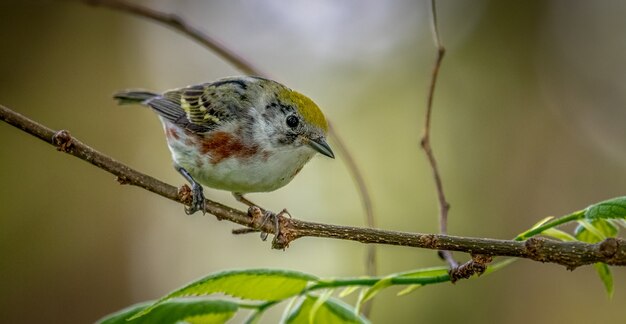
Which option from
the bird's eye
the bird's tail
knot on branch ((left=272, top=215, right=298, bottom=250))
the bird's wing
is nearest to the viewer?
knot on branch ((left=272, top=215, right=298, bottom=250))

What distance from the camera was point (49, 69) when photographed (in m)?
6.42

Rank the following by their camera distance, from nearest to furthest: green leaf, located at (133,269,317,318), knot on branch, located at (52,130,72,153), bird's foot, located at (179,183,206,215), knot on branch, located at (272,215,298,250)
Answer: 1. green leaf, located at (133,269,317,318)
2. knot on branch, located at (52,130,72,153)
3. knot on branch, located at (272,215,298,250)
4. bird's foot, located at (179,183,206,215)

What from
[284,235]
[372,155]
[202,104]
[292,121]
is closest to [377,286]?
[284,235]

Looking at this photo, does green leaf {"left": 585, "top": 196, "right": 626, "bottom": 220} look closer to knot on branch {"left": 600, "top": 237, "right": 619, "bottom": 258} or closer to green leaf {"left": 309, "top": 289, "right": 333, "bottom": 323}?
knot on branch {"left": 600, "top": 237, "right": 619, "bottom": 258}

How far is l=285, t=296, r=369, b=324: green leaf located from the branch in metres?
0.19

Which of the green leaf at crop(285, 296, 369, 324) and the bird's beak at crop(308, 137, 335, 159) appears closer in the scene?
the green leaf at crop(285, 296, 369, 324)

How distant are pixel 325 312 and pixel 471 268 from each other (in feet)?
1.48

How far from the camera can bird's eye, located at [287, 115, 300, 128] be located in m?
3.27

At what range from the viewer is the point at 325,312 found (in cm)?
192

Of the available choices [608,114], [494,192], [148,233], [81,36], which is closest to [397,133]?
[494,192]

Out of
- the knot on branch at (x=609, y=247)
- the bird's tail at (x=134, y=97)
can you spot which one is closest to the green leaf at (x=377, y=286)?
the knot on branch at (x=609, y=247)

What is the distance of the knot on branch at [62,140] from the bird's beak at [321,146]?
1.50 meters

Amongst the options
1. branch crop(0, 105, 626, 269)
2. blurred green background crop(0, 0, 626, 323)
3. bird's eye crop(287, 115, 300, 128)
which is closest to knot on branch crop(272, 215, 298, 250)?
branch crop(0, 105, 626, 269)

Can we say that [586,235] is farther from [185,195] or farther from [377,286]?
[185,195]
